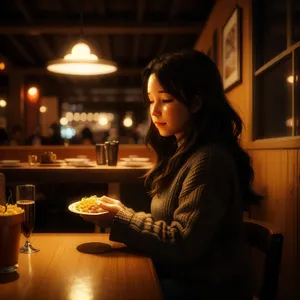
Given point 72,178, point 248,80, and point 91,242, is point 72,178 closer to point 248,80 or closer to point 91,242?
point 248,80

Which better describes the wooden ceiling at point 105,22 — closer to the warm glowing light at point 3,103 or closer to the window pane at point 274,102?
the window pane at point 274,102

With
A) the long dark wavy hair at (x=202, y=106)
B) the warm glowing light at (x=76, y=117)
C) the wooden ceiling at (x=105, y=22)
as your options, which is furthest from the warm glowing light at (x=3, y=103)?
the long dark wavy hair at (x=202, y=106)

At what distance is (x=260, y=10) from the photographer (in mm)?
3320

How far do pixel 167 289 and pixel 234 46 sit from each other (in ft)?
9.88

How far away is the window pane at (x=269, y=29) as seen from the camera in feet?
9.01

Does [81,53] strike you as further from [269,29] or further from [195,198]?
[195,198]

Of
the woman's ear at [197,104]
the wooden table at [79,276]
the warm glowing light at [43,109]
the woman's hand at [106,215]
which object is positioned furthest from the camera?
the warm glowing light at [43,109]

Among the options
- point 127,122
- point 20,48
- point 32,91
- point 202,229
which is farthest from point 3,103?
point 202,229

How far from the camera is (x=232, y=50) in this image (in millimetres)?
4047

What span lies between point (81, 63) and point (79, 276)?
278 centimetres

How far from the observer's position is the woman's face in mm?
1527

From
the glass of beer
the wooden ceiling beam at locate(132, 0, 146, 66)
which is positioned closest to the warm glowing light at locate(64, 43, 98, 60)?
the wooden ceiling beam at locate(132, 0, 146, 66)

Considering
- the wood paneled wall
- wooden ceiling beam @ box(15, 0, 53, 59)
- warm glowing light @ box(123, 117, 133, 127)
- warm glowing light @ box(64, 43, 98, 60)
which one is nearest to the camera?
the wood paneled wall

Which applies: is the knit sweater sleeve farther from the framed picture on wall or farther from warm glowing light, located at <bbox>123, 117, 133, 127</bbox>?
warm glowing light, located at <bbox>123, 117, 133, 127</bbox>
